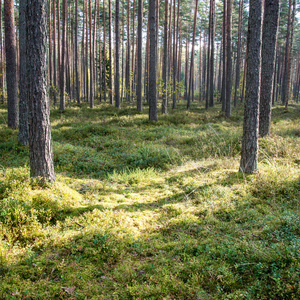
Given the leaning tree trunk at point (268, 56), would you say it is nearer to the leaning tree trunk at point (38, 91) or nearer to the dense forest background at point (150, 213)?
the dense forest background at point (150, 213)

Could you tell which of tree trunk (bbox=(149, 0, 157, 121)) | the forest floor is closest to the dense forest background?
the forest floor

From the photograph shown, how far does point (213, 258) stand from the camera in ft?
11.7

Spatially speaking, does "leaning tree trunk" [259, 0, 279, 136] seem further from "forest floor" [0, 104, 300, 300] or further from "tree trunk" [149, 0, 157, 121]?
"tree trunk" [149, 0, 157, 121]

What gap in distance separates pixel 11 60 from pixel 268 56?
473 inches

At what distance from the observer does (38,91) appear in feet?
17.2

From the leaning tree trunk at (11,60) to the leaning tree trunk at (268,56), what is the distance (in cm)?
1161

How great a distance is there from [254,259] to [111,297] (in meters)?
2.07

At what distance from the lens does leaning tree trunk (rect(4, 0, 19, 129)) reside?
36.7 feet

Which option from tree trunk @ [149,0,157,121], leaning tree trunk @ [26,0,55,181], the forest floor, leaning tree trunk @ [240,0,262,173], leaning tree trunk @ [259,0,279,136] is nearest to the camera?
the forest floor

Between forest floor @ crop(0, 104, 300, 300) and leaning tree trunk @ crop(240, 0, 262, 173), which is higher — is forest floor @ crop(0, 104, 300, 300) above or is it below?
below

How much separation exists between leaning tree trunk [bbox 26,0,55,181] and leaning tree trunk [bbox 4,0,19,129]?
7.98m

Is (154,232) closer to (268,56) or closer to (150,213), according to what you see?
(150,213)

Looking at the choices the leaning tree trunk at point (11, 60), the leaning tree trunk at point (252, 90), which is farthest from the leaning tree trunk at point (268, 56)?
the leaning tree trunk at point (11, 60)

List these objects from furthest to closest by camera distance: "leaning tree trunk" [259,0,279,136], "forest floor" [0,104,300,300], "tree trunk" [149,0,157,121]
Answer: "tree trunk" [149,0,157,121] → "leaning tree trunk" [259,0,279,136] → "forest floor" [0,104,300,300]
